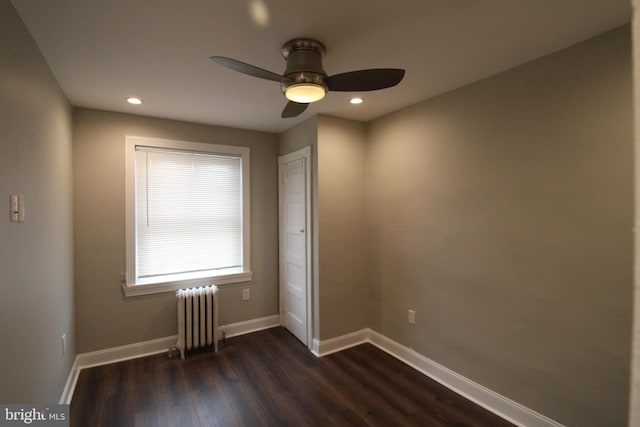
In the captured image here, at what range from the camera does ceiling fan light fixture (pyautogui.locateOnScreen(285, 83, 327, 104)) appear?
1.59 metres

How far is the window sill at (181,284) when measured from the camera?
291 cm

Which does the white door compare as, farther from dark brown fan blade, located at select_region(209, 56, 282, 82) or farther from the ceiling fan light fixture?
dark brown fan blade, located at select_region(209, 56, 282, 82)

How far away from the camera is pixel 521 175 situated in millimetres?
1979

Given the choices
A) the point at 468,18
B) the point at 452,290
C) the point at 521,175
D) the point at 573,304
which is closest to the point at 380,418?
the point at 452,290

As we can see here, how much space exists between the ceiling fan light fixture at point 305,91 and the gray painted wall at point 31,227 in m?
1.23

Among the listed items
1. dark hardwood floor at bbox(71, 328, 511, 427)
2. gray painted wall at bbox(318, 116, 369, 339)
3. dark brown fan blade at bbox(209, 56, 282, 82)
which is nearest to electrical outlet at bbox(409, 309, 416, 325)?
dark hardwood floor at bbox(71, 328, 511, 427)

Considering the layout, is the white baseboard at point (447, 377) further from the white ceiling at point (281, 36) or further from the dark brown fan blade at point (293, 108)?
the white ceiling at point (281, 36)

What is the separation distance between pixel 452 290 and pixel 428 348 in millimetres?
610

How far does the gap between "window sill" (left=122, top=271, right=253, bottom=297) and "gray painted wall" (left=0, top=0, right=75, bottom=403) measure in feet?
1.96

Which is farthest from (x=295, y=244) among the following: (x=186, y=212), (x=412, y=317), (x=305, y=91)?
(x=305, y=91)

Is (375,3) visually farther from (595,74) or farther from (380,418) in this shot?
(380,418)

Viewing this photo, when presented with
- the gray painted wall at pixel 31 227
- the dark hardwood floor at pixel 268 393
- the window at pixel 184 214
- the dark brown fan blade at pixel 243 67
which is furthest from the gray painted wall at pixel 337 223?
the gray painted wall at pixel 31 227

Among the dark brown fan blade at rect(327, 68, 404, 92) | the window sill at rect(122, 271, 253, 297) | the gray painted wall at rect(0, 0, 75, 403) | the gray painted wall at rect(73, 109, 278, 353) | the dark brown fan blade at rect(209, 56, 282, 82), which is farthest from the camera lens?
the window sill at rect(122, 271, 253, 297)

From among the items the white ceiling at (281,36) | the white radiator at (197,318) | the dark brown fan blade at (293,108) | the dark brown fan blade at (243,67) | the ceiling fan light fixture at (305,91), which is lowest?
the white radiator at (197,318)
